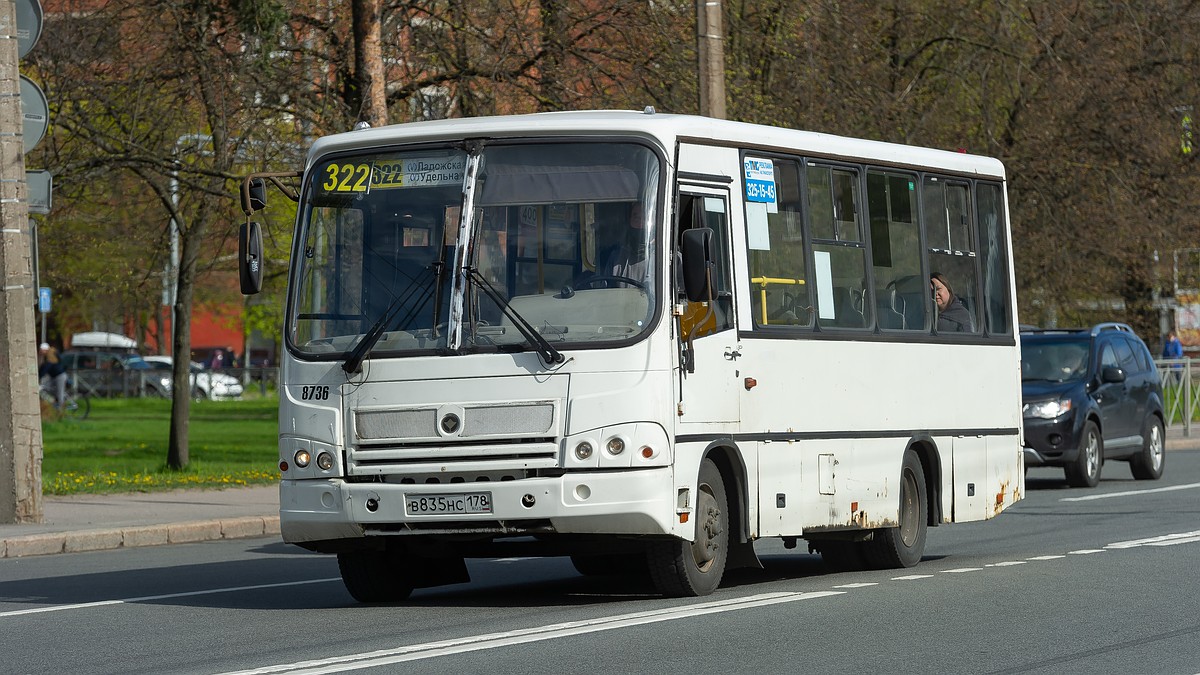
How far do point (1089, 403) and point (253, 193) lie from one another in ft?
45.2

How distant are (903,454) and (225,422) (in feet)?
105

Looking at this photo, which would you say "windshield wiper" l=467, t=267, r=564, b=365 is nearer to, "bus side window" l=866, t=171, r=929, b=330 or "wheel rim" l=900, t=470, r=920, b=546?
"bus side window" l=866, t=171, r=929, b=330

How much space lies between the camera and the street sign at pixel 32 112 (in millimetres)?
17766

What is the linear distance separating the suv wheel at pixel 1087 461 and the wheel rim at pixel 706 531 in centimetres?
1195

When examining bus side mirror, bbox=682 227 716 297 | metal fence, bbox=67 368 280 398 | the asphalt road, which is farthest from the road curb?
metal fence, bbox=67 368 280 398

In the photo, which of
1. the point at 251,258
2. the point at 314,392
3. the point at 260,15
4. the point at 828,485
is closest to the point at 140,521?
the point at 260,15

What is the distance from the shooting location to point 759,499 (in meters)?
11.5

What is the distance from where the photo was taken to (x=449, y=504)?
406 inches

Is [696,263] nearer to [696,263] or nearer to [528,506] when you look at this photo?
[696,263]

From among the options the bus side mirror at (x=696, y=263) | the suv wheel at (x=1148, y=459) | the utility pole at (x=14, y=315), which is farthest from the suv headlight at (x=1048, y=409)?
the bus side mirror at (x=696, y=263)

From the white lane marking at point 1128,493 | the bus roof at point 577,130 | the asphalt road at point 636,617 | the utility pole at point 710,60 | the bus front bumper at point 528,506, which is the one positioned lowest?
the asphalt road at point 636,617

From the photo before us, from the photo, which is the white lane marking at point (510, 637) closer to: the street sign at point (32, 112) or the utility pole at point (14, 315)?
the utility pole at point (14, 315)

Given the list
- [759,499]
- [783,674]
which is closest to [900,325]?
[759,499]

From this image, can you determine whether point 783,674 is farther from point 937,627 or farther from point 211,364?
point 211,364
